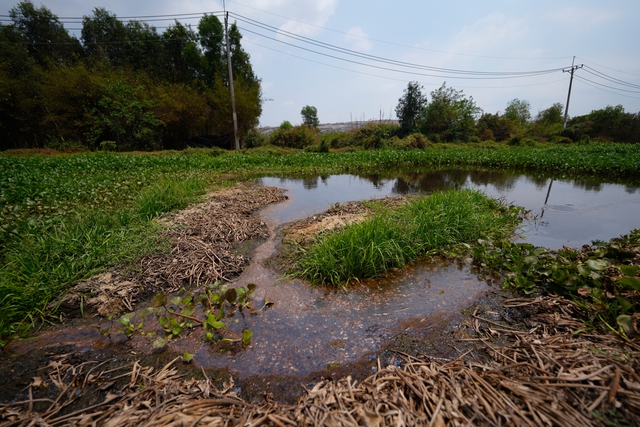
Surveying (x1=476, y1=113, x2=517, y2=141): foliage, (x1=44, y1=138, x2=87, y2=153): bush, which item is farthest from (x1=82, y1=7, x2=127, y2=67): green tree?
(x1=476, y1=113, x2=517, y2=141): foliage

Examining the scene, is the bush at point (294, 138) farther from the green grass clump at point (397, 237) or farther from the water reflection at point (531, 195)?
the green grass clump at point (397, 237)

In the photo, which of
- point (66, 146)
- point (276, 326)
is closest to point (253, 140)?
point (66, 146)

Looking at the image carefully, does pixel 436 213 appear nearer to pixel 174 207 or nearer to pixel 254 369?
pixel 254 369

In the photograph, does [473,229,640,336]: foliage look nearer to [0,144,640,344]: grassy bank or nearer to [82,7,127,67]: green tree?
[0,144,640,344]: grassy bank

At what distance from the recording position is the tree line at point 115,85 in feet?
65.8

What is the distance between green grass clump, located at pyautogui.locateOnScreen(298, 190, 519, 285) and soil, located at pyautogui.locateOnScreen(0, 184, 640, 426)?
3.54 feet

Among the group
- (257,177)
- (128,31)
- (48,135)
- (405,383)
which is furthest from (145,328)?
(128,31)

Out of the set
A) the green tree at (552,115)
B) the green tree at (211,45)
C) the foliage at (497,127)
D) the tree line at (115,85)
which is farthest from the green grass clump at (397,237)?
the green tree at (552,115)

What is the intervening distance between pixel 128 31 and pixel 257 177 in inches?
1291

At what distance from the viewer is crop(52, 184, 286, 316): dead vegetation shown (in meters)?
2.74

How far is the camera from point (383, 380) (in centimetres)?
168

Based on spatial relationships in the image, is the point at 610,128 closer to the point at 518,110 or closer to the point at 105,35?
the point at 518,110

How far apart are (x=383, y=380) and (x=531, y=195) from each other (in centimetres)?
884

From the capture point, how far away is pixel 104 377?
1.84m
